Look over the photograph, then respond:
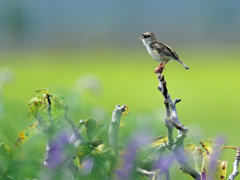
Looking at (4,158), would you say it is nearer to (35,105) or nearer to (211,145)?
(35,105)

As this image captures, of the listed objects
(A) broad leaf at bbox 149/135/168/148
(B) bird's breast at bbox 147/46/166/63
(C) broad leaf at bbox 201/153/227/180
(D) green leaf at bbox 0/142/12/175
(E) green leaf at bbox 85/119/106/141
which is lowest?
(C) broad leaf at bbox 201/153/227/180

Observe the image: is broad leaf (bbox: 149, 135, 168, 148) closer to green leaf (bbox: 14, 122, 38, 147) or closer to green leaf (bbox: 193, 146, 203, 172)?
green leaf (bbox: 193, 146, 203, 172)

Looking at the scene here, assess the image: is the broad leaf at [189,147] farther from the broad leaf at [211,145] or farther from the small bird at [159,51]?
the small bird at [159,51]

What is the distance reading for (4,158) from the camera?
0.71m

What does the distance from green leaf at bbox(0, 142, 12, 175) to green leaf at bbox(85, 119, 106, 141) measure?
141 mm

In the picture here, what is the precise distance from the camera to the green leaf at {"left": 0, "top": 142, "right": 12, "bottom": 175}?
0.67 m

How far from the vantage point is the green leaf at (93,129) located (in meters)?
0.77

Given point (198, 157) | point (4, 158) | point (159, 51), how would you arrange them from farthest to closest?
point (159, 51) → point (198, 157) → point (4, 158)

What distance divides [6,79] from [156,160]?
0.42 meters

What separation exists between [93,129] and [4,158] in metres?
0.16

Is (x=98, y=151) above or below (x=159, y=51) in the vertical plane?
below

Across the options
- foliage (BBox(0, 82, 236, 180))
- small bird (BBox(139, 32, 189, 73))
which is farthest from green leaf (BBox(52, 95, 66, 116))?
small bird (BBox(139, 32, 189, 73))

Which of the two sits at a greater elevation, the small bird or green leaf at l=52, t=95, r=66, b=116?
the small bird

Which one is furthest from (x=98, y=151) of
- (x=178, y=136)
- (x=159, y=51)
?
(x=159, y=51)
